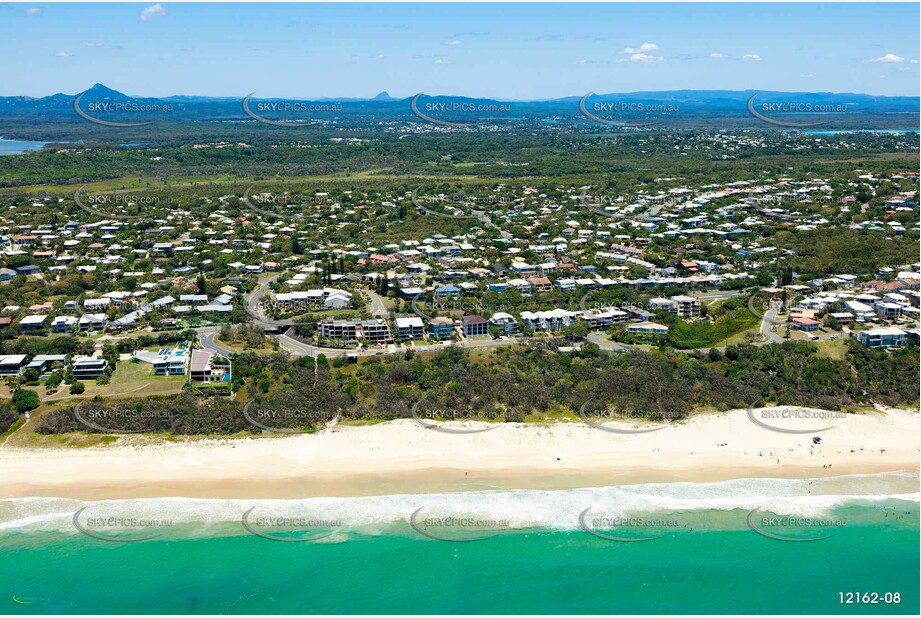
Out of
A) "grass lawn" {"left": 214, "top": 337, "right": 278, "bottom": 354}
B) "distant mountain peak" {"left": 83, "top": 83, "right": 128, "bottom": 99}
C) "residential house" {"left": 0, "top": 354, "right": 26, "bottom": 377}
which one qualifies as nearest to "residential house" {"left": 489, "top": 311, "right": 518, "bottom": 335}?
"grass lawn" {"left": 214, "top": 337, "right": 278, "bottom": 354}

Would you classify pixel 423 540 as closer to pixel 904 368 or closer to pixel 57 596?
pixel 57 596

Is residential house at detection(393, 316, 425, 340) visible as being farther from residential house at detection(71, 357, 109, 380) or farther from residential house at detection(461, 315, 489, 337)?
residential house at detection(71, 357, 109, 380)

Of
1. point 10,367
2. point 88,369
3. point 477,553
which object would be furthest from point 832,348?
point 10,367

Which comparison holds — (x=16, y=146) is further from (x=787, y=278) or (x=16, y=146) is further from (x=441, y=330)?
(x=787, y=278)

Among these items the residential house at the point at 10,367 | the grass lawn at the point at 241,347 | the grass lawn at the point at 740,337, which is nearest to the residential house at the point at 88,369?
the residential house at the point at 10,367

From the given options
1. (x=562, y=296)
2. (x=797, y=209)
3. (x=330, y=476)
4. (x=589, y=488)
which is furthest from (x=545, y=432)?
(x=797, y=209)
